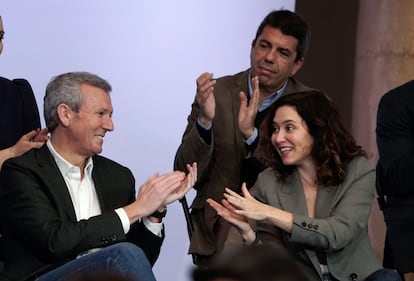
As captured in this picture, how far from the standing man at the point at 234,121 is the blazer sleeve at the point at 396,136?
0.43m

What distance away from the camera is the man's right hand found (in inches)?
147

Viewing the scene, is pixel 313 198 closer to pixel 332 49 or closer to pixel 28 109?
pixel 28 109

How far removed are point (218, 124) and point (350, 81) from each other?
1.39m

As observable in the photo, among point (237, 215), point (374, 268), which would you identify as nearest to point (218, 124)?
point (237, 215)

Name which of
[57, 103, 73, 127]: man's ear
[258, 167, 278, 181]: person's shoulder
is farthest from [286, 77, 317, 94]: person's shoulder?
[57, 103, 73, 127]: man's ear

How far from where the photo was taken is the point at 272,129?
3625 mm

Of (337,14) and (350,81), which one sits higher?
(337,14)

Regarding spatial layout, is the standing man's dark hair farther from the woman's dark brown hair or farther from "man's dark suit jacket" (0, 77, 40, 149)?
"man's dark suit jacket" (0, 77, 40, 149)

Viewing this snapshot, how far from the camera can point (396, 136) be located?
3.75 m

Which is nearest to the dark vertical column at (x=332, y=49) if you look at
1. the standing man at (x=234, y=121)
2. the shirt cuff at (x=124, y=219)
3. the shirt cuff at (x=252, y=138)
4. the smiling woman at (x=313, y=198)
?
the standing man at (x=234, y=121)

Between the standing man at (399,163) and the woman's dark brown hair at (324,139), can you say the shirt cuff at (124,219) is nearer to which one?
the woman's dark brown hair at (324,139)

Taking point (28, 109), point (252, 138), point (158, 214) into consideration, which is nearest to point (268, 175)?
point (252, 138)

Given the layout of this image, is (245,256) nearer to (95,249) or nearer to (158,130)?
(95,249)

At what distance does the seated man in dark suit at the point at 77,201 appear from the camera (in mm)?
3191
